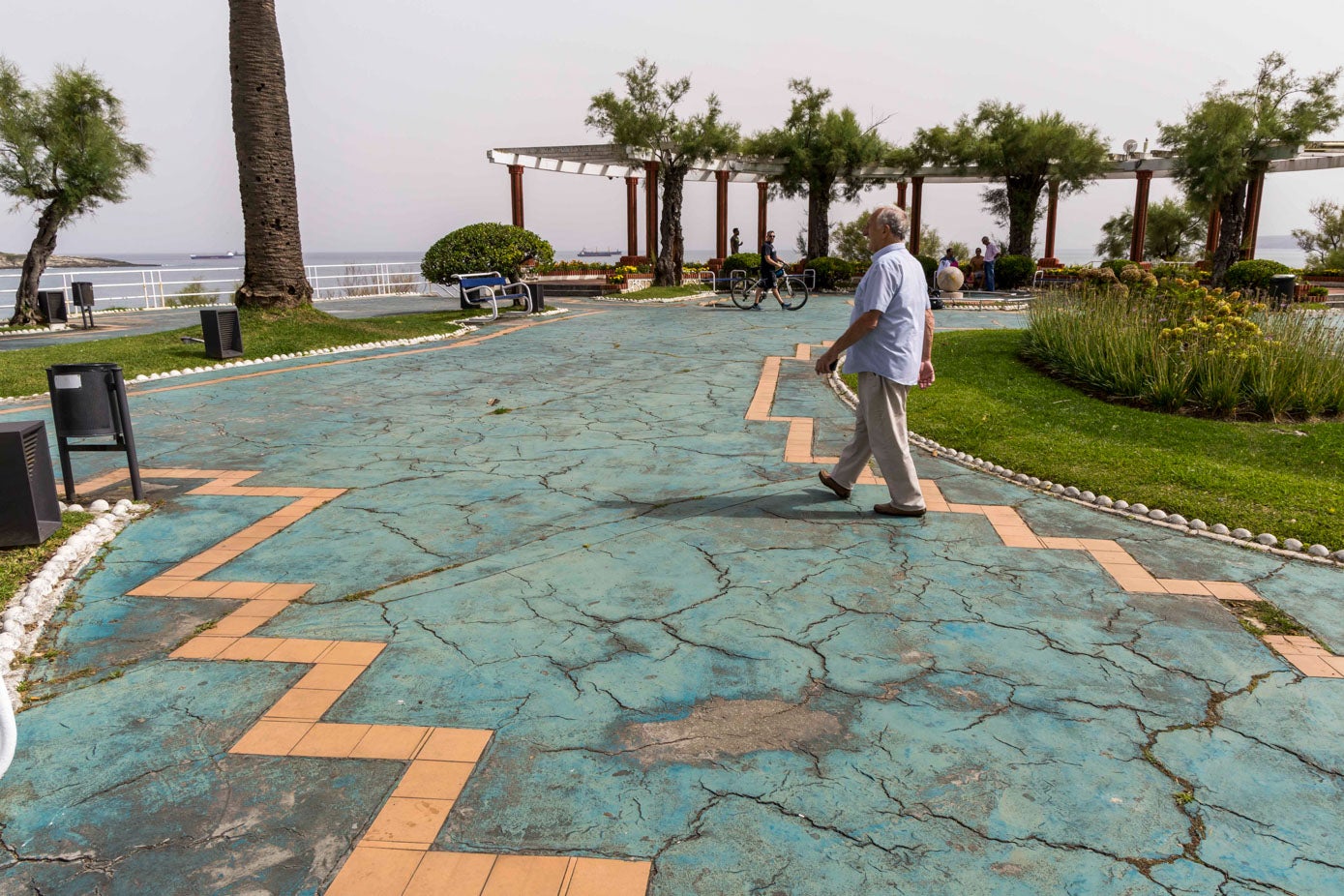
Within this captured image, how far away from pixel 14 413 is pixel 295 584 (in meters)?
6.05

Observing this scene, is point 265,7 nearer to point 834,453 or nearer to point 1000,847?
point 834,453

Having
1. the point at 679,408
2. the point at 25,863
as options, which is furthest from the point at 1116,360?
the point at 25,863

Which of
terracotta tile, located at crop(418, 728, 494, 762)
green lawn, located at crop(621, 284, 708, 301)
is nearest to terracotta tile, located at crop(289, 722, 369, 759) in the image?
terracotta tile, located at crop(418, 728, 494, 762)

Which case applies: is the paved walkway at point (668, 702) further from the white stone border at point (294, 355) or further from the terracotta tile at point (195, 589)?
the white stone border at point (294, 355)

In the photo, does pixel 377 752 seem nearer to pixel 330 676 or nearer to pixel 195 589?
pixel 330 676

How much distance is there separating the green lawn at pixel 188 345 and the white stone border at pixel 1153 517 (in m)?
9.03

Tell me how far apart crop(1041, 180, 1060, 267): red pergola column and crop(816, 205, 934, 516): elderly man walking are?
26.4 metres

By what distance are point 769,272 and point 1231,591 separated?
1531 centimetres

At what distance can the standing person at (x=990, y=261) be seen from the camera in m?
24.5

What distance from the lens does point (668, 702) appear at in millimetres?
2973

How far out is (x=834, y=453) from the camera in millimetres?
6367

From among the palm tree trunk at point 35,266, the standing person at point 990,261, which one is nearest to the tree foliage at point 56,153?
the palm tree trunk at point 35,266

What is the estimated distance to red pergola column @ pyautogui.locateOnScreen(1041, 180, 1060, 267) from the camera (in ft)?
92.6

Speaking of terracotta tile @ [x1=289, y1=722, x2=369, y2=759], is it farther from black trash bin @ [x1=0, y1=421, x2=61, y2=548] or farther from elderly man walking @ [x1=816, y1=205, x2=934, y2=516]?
elderly man walking @ [x1=816, y1=205, x2=934, y2=516]
